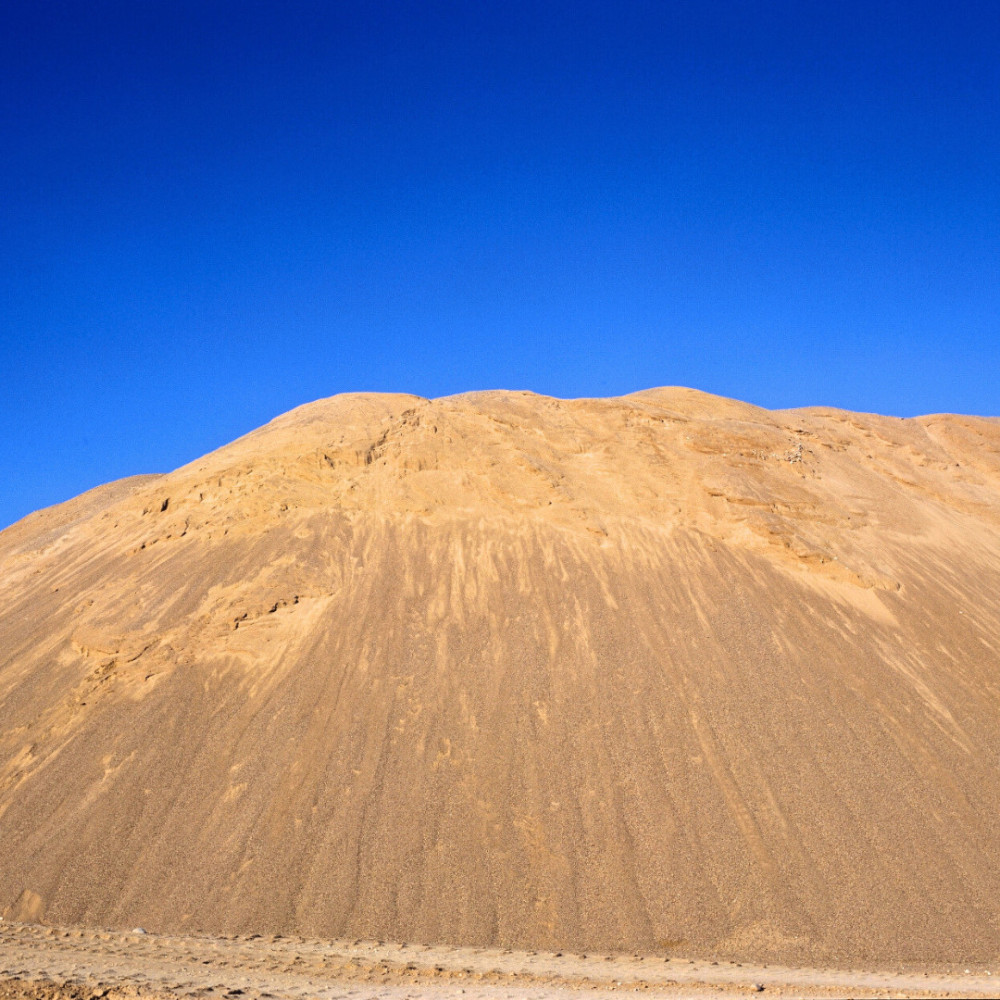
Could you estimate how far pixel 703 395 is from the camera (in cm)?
3061

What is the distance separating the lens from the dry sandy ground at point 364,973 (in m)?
Answer: 7.67

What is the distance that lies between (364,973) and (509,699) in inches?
268

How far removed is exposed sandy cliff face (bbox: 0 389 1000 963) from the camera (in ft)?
39.0

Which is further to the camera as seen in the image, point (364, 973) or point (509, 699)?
point (509, 699)

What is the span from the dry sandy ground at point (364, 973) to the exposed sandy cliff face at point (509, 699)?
3.16 ft

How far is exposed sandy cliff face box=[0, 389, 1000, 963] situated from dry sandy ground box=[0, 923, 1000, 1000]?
962 millimetres

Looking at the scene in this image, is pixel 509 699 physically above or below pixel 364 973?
above

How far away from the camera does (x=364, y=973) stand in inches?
356

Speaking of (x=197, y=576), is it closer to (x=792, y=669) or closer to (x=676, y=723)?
(x=676, y=723)

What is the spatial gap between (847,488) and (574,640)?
43.6 feet

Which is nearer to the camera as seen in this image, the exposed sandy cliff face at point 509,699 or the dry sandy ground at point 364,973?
the dry sandy ground at point 364,973

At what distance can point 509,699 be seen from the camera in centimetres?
1539

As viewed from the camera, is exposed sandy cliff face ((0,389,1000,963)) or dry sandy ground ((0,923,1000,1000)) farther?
exposed sandy cliff face ((0,389,1000,963))

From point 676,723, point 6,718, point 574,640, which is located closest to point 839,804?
point 676,723
